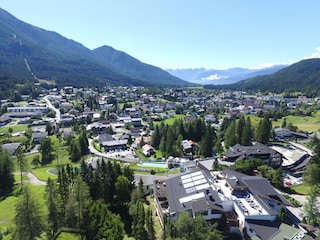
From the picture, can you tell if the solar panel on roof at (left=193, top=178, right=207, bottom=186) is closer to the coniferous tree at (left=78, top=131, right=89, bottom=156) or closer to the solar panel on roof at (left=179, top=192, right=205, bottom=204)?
the solar panel on roof at (left=179, top=192, right=205, bottom=204)

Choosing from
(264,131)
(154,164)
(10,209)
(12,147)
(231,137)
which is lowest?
(12,147)

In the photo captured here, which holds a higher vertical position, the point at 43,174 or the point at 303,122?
the point at 303,122

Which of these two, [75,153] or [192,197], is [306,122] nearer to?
[192,197]

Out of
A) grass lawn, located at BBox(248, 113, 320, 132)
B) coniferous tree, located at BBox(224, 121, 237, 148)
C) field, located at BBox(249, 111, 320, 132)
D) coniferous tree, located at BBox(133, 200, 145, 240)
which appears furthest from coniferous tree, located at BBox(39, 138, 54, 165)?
field, located at BBox(249, 111, 320, 132)

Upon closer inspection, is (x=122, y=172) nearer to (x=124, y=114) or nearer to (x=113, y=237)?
Answer: (x=113, y=237)

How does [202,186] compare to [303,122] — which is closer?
[202,186]

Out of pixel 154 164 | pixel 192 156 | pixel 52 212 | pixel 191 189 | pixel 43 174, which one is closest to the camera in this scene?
pixel 52 212

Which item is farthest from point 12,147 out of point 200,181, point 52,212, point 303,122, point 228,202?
point 303,122

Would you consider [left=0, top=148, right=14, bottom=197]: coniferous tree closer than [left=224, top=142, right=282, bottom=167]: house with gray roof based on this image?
Yes

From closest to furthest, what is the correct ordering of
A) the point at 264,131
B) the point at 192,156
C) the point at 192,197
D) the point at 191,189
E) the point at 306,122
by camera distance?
the point at 192,197 → the point at 191,189 → the point at 192,156 → the point at 264,131 → the point at 306,122
